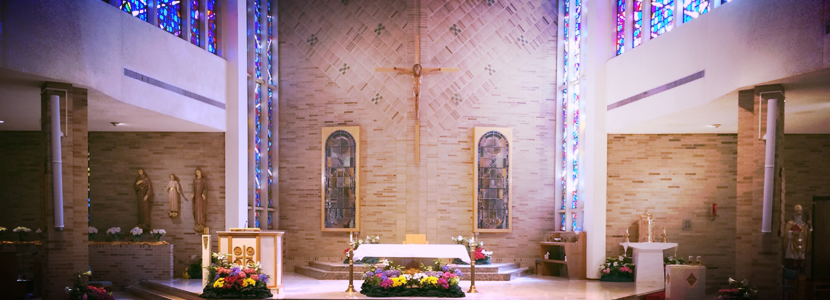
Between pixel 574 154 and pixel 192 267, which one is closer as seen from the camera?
pixel 192 267

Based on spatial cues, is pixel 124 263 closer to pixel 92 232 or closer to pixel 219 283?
pixel 92 232

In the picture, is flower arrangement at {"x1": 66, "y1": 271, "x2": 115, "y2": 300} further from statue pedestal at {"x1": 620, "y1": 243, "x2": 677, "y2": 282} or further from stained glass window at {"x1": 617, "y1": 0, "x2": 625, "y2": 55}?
stained glass window at {"x1": 617, "y1": 0, "x2": 625, "y2": 55}

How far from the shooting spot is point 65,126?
32.8ft

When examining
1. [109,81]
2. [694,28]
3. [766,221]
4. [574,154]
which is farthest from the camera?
[574,154]

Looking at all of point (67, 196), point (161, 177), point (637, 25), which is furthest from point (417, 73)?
point (67, 196)

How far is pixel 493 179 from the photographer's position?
16.7m

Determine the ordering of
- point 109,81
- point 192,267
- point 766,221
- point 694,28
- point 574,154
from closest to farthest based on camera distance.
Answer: point 766,221 < point 109,81 < point 694,28 < point 192,267 < point 574,154

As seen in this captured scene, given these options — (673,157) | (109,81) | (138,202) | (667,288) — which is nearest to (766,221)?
(667,288)

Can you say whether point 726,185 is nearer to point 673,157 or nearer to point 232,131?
point 673,157

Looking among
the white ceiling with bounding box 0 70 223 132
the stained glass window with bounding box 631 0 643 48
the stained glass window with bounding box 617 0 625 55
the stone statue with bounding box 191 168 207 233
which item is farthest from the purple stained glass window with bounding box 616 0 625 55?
the stone statue with bounding box 191 168 207 233

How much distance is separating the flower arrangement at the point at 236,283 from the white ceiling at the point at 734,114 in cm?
698

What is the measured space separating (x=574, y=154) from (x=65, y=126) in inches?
399

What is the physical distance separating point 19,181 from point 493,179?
9472 millimetres

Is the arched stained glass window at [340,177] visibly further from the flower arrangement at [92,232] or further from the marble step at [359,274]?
the flower arrangement at [92,232]
